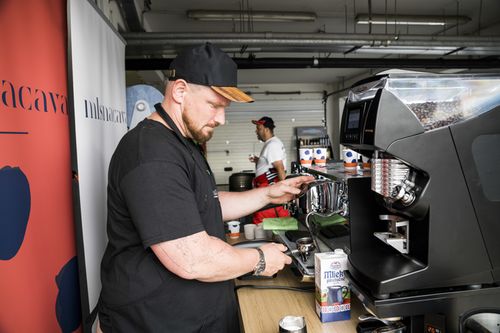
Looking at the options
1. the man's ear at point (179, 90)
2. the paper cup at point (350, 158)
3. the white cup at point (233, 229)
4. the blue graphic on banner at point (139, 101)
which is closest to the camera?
the man's ear at point (179, 90)

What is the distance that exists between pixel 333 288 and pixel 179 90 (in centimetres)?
83

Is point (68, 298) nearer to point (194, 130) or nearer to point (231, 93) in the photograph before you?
point (194, 130)

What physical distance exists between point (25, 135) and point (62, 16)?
70 cm

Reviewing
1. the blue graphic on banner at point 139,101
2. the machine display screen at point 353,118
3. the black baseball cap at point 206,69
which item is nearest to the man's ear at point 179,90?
the black baseball cap at point 206,69

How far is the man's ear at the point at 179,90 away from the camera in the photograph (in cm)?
112

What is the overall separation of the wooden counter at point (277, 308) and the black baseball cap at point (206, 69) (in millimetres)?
787

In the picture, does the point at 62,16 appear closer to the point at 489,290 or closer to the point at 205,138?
the point at 205,138

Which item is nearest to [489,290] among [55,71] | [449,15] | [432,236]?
[432,236]

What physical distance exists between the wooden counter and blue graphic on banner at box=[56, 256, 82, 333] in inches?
30.6

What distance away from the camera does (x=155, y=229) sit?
2.94 feet

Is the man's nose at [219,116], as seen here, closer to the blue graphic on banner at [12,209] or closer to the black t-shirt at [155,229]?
the black t-shirt at [155,229]

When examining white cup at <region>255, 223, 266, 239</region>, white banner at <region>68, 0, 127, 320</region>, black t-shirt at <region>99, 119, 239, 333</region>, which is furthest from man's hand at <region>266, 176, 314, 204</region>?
white banner at <region>68, 0, 127, 320</region>

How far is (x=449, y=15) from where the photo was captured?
455cm

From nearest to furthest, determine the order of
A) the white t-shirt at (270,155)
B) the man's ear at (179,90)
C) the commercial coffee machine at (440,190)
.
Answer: the commercial coffee machine at (440,190)
the man's ear at (179,90)
the white t-shirt at (270,155)
